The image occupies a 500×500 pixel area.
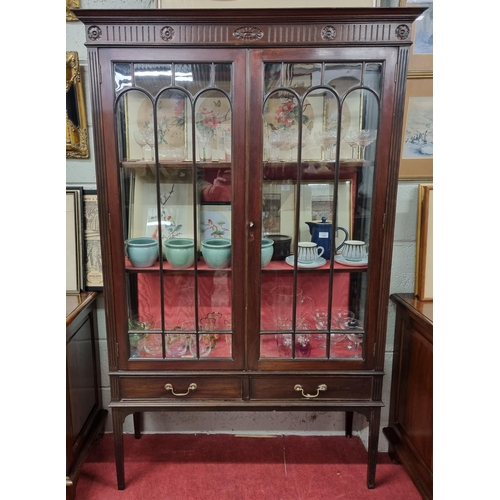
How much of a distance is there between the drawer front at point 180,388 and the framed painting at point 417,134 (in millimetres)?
1139

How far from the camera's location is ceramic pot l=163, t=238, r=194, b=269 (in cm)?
139

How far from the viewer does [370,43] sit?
1.21 meters

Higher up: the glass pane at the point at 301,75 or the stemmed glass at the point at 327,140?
the glass pane at the point at 301,75

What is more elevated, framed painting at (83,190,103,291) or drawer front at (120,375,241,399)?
framed painting at (83,190,103,291)

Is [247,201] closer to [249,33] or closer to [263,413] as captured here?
[249,33]

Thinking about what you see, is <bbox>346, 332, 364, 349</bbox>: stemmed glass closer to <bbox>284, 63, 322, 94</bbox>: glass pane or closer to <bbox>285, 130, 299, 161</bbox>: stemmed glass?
<bbox>285, 130, 299, 161</bbox>: stemmed glass

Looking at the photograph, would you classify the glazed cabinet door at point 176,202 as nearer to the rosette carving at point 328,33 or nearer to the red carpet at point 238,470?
the rosette carving at point 328,33

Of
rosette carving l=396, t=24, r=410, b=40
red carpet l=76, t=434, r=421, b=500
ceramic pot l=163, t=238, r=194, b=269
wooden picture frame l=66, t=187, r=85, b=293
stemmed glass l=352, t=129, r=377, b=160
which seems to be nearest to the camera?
rosette carving l=396, t=24, r=410, b=40

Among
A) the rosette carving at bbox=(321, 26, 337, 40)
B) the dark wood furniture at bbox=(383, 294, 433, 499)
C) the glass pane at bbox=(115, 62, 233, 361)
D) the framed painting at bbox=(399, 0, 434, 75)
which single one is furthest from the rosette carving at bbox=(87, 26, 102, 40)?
the dark wood furniture at bbox=(383, 294, 433, 499)

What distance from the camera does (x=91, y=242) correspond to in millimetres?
1675

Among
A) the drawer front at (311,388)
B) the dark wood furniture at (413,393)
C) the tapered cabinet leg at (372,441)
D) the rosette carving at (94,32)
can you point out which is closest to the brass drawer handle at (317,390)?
the drawer front at (311,388)

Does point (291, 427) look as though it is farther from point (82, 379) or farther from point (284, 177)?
point (284, 177)

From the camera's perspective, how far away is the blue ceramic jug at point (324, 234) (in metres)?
1.37

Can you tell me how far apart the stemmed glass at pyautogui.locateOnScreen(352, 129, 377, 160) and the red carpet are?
1.32m
